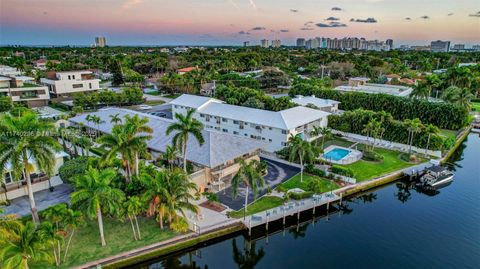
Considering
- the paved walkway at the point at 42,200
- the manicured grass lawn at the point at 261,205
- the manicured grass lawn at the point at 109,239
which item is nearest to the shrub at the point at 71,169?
the paved walkway at the point at 42,200

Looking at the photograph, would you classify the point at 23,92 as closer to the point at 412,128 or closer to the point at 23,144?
the point at 23,144

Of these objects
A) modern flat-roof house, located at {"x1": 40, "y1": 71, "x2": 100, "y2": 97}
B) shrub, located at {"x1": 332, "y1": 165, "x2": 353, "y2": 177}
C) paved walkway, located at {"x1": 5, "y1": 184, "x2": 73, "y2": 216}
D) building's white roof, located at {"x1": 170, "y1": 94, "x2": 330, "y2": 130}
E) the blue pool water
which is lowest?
the blue pool water

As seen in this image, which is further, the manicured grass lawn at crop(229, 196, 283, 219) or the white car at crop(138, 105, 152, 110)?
the white car at crop(138, 105, 152, 110)

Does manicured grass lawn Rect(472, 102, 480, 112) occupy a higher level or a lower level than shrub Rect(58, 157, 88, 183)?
lower

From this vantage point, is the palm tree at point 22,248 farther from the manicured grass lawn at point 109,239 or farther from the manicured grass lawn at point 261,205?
the manicured grass lawn at point 261,205

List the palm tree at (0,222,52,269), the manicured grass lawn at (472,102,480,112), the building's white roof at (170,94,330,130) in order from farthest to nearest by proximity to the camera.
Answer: the manicured grass lawn at (472,102,480,112)
the building's white roof at (170,94,330,130)
the palm tree at (0,222,52,269)

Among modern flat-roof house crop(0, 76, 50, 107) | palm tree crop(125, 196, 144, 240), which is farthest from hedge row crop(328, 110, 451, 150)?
modern flat-roof house crop(0, 76, 50, 107)

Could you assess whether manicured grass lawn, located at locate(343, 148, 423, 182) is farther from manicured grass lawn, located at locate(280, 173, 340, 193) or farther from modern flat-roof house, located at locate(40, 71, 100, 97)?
modern flat-roof house, located at locate(40, 71, 100, 97)
